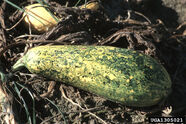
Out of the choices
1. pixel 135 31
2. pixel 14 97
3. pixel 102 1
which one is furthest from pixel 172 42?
pixel 14 97

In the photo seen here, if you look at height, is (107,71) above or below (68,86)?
above

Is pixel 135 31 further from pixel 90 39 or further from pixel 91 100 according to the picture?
pixel 91 100

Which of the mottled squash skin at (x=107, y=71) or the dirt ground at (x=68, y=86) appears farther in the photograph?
the dirt ground at (x=68, y=86)

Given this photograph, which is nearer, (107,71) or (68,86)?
(107,71)

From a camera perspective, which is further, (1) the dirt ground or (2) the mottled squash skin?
(1) the dirt ground
